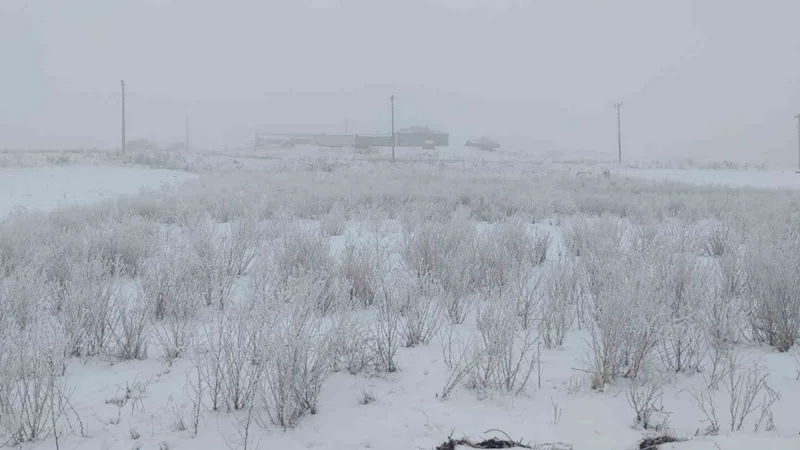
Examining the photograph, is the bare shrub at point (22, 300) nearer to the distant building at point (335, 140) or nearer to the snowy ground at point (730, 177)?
the snowy ground at point (730, 177)

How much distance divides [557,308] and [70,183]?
21.1m

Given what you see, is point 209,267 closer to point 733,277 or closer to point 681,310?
point 681,310

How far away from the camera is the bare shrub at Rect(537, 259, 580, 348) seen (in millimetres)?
4172

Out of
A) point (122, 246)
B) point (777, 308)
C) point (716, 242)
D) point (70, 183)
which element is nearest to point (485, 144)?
point (70, 183)

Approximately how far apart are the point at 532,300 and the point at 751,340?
1674 millimetres

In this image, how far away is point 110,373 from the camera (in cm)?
373

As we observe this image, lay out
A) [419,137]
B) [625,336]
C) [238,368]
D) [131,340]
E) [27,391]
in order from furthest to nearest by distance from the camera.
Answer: [419,137], [131,340], [625,336], [238,368], [27,391]

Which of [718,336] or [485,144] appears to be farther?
[485,144]

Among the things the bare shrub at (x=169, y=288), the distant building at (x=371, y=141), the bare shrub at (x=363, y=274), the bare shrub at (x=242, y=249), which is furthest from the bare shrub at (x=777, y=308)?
the distant building at (x=371, y=141)

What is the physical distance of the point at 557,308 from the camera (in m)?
4.46

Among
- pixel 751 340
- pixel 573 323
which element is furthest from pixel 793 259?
pixel 573 323

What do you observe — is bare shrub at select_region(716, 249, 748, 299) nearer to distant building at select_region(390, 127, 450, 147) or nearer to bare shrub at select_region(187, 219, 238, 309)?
bare shrub at select_region(187, 219, 238, 309)

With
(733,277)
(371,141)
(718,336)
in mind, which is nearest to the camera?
(718,336)

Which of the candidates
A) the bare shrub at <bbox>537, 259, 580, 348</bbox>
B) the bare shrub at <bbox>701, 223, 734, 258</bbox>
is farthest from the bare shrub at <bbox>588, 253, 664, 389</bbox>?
the bare shrub at <bbox>701, 223, 734, 258</bbox>
